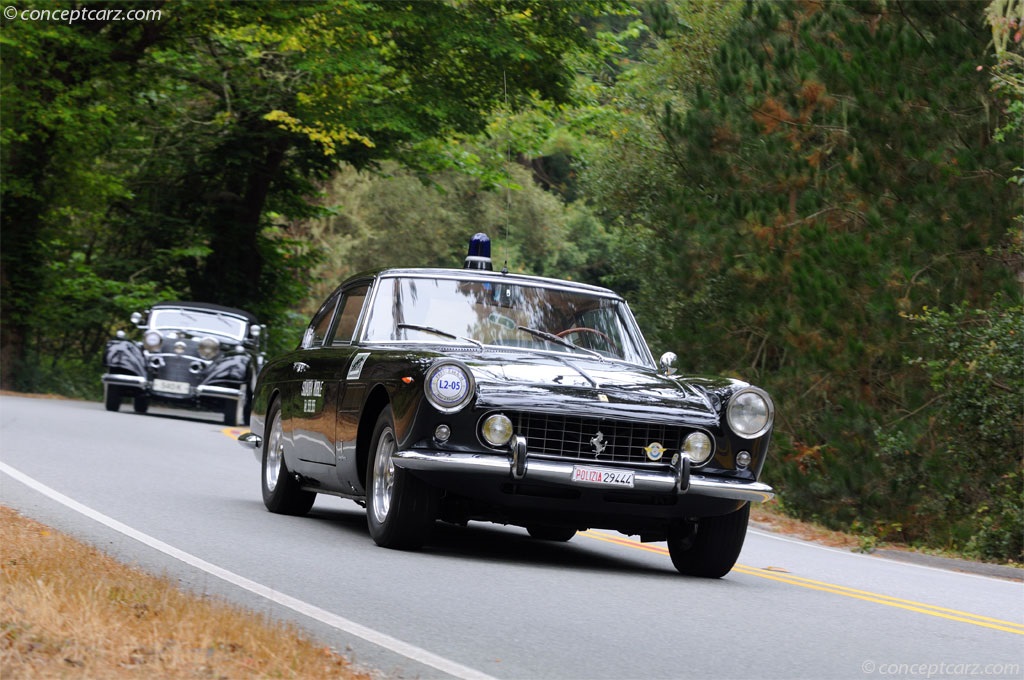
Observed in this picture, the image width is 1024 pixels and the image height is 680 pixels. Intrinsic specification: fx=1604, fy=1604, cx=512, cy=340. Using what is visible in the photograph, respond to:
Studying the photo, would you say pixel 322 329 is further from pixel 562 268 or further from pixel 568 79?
pixel 562 268

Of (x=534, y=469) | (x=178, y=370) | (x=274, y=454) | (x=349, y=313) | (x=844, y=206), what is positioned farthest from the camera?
(x=178, y=370)

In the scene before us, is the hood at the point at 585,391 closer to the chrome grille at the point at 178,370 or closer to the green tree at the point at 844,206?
the green tree at the point at 844,206

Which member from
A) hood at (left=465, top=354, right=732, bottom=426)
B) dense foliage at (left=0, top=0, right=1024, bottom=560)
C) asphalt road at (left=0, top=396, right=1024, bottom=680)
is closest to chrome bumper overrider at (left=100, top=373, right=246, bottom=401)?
dense foliage at (left=0, top=0, right=1024, bottom=560)

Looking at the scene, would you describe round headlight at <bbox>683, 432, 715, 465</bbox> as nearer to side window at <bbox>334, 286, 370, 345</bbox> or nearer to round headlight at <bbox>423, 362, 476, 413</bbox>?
round headlight at <bbox>423, 362, 476, 413</bbox>

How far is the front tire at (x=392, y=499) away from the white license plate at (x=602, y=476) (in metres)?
0.85

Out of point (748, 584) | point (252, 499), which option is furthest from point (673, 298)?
point (748, 584)

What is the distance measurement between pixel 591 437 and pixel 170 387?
18349 mm

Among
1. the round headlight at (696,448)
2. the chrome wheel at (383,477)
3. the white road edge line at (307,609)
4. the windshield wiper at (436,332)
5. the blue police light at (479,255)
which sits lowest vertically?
the white road edge line at (307,609)

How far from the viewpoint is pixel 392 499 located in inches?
Answer: 361

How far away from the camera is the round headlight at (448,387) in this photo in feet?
29.2

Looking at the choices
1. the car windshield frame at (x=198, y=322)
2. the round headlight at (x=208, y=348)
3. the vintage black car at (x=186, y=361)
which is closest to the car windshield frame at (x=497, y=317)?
the vintage black car at (x=186, y=361)

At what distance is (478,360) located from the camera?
940cm

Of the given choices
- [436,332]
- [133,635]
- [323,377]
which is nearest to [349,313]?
[323,377]

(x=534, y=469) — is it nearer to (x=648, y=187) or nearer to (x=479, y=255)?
(x=479, y=255)
